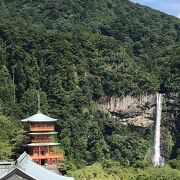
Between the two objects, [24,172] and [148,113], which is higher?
[24,172]

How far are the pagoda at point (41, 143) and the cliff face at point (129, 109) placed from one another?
105ft

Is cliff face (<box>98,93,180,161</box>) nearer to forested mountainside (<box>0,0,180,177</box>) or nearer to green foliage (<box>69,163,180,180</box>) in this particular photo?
forested mountainside (<box>0,0,180,177</box>)

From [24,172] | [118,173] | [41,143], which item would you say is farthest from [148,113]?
[24,172]

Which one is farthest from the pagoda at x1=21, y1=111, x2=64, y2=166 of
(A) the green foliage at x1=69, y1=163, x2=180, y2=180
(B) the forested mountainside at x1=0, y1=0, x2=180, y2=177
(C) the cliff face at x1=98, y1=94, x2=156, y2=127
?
(C) the cliff face at x1=98, y1=94, x2=156, y2=127

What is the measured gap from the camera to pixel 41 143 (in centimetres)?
3969

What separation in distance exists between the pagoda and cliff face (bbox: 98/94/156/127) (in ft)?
105

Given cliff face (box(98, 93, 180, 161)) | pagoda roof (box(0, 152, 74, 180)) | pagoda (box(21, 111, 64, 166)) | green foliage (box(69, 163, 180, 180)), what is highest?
pagoda roof (box(0, 152, 74, 180))

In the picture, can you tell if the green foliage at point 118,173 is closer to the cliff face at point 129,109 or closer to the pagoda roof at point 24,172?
the pagoda roof at point 24,172

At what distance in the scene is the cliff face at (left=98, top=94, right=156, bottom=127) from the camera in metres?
73.6

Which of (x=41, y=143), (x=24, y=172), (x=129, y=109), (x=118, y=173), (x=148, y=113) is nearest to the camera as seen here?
(x=24, y=172)

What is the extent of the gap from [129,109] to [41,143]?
34499 mm

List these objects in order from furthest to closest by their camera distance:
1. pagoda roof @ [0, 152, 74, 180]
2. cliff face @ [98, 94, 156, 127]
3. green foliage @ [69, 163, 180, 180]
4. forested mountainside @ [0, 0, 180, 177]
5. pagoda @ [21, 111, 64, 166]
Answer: cliff face @ [98, 94, 156, 127] < forested mountainside @ [0, 0, 180, 177] < pagoda @ [21, 111, 64, 166] < green foliage @ [69, 163, 180, 180] < pagoda roof @ [0, 152, 74, 180]

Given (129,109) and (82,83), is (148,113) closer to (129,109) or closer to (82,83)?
(129,109)

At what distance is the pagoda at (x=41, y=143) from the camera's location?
3897 cm
